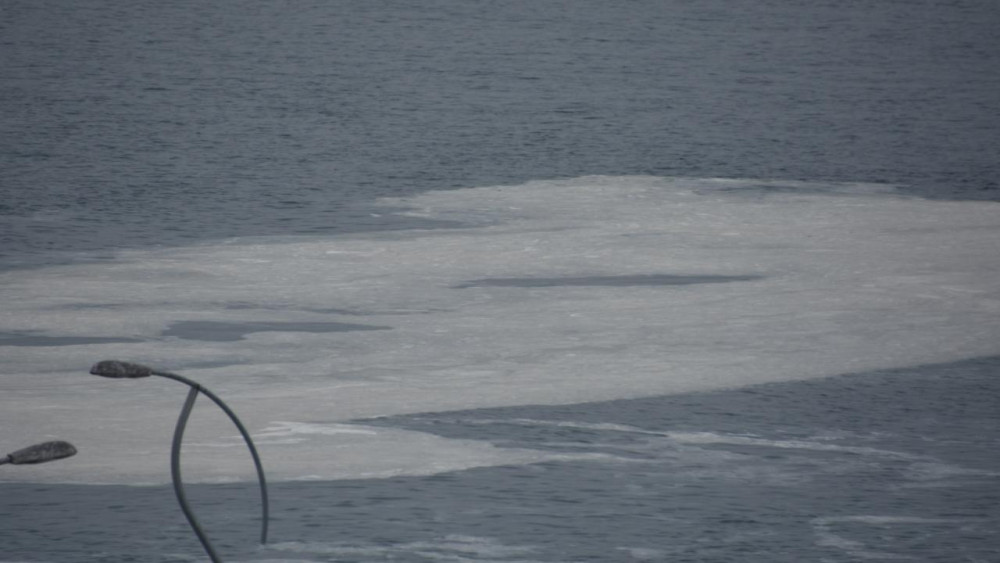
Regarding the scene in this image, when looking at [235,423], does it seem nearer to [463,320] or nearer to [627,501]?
[627,501]

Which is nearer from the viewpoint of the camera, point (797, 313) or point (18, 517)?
point (18, 517)

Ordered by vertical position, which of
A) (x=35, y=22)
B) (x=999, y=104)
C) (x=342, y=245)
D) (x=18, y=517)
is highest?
(x=35, y=22)

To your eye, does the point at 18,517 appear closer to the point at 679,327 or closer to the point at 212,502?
the point at 212,502

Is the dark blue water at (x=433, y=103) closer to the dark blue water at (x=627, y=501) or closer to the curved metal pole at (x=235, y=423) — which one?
the dark blue water at (x=627, y=501)

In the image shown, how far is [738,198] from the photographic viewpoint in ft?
44.2

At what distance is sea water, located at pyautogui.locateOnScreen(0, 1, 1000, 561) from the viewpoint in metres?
5.80

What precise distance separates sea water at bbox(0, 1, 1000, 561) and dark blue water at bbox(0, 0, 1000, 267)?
0.27 ft

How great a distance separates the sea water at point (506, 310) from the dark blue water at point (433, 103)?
84 mm

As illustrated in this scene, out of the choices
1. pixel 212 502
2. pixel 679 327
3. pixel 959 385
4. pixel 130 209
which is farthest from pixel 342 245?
pixel 212 502

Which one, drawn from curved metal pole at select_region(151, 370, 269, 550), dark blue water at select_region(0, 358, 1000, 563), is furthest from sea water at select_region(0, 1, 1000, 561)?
curved metal pole at select_region(151, 370, 269, 550)

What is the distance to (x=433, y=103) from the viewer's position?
19.9m

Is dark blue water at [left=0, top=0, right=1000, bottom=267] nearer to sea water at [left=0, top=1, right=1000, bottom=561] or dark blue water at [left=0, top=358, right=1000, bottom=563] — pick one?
sea water at [left=0, top=1, right=1000, bottom=561]

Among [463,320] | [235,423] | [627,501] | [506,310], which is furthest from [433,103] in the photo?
[235,423]

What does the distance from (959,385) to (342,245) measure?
4.98 meters
